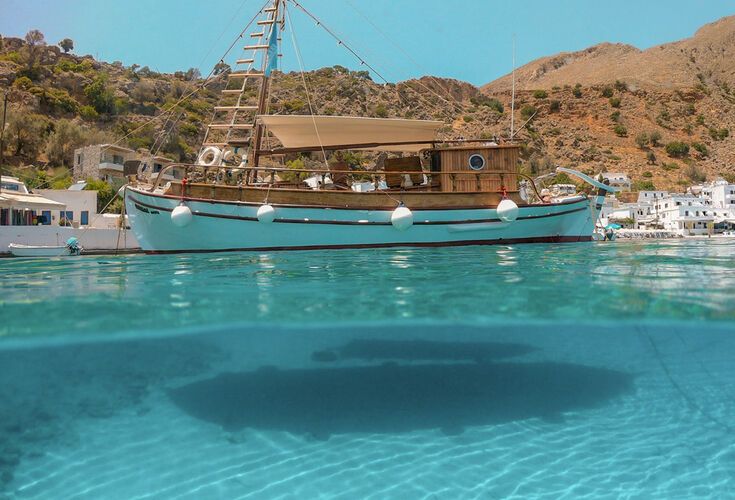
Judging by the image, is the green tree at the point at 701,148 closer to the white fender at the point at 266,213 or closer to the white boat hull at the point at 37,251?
the white fender at the point at 266,213

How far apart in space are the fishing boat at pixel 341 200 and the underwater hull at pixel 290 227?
0.03 meters

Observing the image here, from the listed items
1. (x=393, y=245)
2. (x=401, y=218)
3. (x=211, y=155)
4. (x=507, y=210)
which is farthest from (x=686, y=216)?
(x=211, y=155)

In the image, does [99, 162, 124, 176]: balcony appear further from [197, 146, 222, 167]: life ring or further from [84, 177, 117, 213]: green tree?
[197, 146, 222, 167]: life ring

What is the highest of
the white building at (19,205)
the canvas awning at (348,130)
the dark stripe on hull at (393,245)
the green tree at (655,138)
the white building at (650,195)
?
the green tree at (655,138)

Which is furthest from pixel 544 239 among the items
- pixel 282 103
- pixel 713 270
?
pixel 282 103

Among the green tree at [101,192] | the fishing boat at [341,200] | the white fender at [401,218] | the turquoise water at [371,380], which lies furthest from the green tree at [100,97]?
the turquoise water at [371,380]

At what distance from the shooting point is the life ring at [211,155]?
52.2ft

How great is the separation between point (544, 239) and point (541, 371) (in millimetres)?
9650

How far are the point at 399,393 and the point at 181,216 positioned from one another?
28.9ft

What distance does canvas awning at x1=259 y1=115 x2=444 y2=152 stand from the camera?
1616 cm

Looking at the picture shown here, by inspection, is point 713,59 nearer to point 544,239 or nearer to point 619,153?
point 619,153

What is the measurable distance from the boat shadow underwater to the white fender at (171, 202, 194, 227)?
649cm

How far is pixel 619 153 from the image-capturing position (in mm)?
85812

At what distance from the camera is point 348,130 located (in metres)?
16.7
